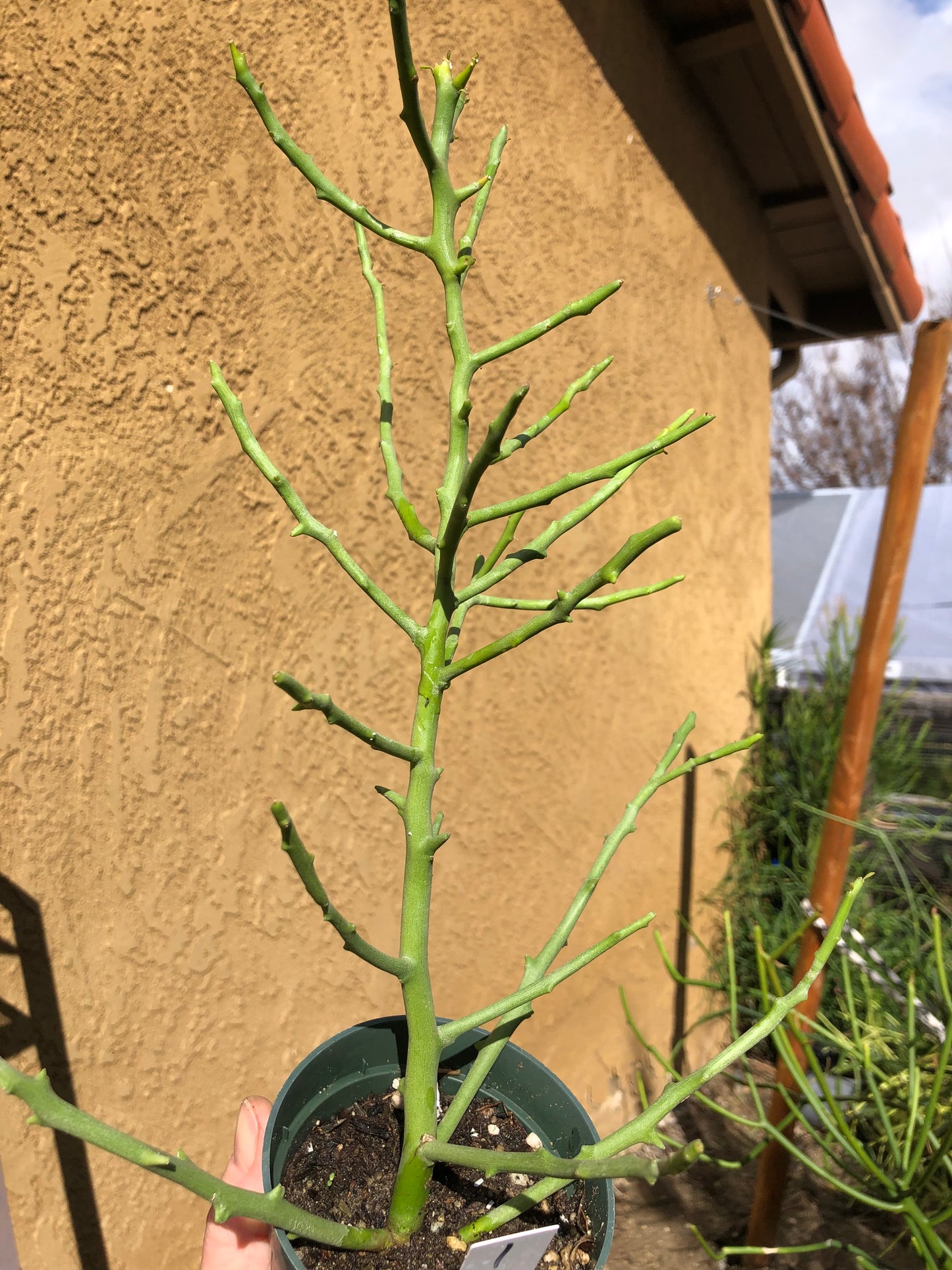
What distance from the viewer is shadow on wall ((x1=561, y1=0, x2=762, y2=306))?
183 centimetres

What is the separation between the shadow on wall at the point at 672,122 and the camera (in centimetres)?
183

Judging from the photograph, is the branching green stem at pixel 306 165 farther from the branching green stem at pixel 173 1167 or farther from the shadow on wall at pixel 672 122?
the shadow on wall at pixel 672 122

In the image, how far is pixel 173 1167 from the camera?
16.0 inches

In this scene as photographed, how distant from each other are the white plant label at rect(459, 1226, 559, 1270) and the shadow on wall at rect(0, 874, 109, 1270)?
0.53m

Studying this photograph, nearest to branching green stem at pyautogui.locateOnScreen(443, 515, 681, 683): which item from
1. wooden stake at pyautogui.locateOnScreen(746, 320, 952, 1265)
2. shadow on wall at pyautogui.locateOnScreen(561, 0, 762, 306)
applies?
wooden stake at pyautogui.locateOnScreen(746, 320, 952, 1265)

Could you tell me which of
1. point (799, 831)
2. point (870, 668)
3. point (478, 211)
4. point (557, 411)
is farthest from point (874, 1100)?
point (478, 211)

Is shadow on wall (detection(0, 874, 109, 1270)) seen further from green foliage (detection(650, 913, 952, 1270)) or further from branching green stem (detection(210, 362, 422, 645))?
green foliage (detection(650, 913, 952, 1270))

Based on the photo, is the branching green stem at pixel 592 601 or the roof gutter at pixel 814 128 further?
the roof gutter at pixel 814 128

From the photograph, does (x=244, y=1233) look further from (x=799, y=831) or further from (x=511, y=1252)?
(x=799, y=831)

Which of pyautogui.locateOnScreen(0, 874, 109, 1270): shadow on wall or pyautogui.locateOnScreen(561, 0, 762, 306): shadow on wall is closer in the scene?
pyautogui.locateOnScreen(0, 874, 109, 1270): shadow on wall

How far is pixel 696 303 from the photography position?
2.23 metres

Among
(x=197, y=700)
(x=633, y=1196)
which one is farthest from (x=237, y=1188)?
(x=633, y=1196)

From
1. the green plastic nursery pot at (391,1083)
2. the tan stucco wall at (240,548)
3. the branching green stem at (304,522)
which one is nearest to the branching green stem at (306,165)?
the branching green stem at (304,522)

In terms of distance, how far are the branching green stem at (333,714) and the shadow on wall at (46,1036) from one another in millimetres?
553
